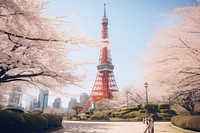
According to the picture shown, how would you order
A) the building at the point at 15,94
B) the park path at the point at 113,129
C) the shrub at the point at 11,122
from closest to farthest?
the shrub at the point at 11,122
the park path at the point at 113,129
the building at the point at 15,94

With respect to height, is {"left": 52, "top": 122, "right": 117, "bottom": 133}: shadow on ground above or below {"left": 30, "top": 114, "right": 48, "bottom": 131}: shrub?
below

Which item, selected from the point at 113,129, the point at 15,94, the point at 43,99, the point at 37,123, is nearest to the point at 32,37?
the point at 37,123

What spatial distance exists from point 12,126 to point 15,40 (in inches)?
160

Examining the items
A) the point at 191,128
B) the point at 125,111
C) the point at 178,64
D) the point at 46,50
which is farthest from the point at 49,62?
the point at 125,111

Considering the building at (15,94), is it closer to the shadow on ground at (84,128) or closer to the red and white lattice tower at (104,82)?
the shadow on ground at (84,128)

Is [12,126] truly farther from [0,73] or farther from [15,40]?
[15,40]

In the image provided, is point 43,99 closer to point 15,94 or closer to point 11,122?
point 15,94

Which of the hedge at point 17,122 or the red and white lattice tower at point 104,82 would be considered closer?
the hedge at point 17,122

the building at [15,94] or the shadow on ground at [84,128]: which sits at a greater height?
the building at [15,94]

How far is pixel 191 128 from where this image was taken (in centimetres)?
973

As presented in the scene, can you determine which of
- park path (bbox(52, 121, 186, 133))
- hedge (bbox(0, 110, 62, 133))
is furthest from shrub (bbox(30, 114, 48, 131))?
park path (bbox(52, 121, 186, 133))

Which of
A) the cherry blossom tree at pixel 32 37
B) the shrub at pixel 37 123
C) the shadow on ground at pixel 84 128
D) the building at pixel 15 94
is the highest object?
the cherry blossom tree at pixel 32 37

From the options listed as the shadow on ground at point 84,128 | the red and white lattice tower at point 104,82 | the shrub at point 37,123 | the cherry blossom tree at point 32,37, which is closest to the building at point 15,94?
the shrub at point 37,123

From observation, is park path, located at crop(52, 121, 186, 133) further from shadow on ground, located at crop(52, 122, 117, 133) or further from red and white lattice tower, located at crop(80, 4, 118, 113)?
red and white lattice tower, located at crop(80, 4, 118, 113)
